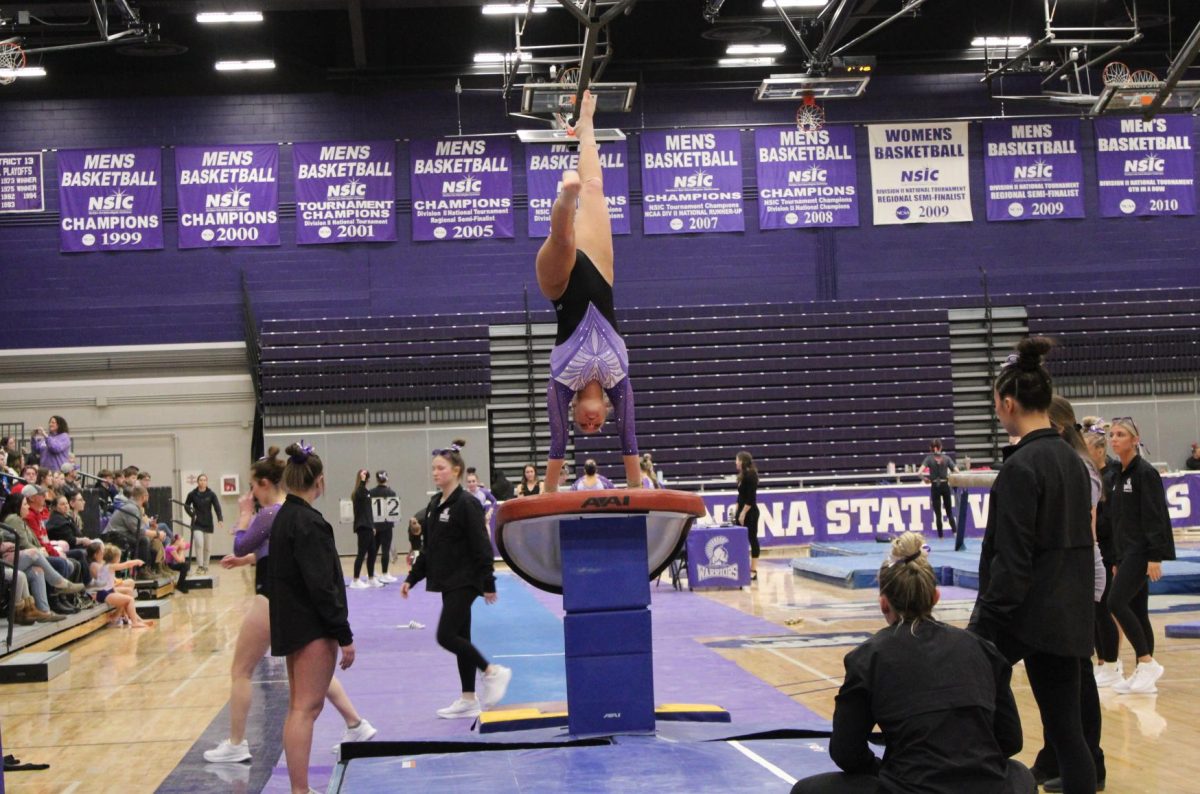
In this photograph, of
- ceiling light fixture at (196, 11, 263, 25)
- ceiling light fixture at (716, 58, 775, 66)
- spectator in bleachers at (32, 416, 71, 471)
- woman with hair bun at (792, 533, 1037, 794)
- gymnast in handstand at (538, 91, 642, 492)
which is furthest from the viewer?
ceiling light fixture at (716, 58, 775, 66)

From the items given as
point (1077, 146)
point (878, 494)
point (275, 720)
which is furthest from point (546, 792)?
point (1077, 146)

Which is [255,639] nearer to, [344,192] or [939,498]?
[939,498]

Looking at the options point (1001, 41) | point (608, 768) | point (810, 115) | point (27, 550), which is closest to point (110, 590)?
point (27, 550)

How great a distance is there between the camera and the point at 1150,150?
20.6m

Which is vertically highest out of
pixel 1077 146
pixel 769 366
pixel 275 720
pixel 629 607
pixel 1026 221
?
pixel 1077 146

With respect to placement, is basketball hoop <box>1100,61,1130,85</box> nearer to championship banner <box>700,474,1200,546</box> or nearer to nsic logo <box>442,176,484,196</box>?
championship banner <box>700,474,1200,546</box>

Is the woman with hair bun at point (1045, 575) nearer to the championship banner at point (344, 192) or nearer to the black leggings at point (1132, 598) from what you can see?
the black leggings at point (1132, 598)

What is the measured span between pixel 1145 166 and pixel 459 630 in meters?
18.2

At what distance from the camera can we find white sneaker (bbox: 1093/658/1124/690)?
21.9ft

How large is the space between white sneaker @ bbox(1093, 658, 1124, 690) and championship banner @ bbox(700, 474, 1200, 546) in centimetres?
1118

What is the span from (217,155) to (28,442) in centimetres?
554

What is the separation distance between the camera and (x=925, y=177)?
2047 cm

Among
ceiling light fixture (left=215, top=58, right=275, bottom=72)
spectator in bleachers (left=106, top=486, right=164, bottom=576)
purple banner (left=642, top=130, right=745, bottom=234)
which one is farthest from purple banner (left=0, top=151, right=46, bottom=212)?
purple banner (left=642, top=130, right=745, bottom=234)

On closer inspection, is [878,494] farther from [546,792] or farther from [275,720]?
[546,792]
